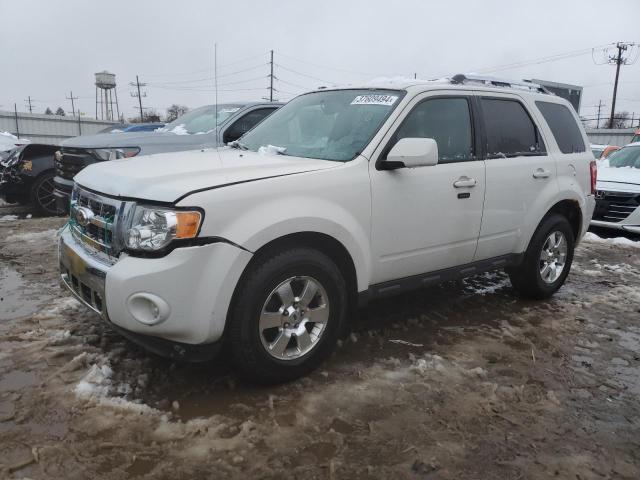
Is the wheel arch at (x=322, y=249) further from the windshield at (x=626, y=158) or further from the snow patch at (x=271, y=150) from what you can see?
the windshield at (x=626, y=158)

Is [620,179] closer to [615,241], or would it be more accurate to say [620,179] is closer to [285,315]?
[615,241]

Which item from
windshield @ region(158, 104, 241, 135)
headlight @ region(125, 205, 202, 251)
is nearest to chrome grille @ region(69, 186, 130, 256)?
headlight @ region(125, 205, 202, 251)

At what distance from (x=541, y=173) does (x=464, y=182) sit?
1081mm

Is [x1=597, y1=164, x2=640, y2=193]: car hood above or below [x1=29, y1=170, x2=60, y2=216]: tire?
above

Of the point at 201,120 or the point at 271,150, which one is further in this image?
the point at 201,120

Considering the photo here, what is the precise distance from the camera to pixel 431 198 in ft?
11.9

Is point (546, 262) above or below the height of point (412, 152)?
below

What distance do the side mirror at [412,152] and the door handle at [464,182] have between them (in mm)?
529

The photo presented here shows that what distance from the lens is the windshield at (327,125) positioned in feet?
11.5

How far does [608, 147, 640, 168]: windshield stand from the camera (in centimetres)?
944

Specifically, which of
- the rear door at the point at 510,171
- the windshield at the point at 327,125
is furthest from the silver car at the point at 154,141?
the rear door at the point at 510,171

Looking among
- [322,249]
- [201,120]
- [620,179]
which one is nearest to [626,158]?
[620,179]

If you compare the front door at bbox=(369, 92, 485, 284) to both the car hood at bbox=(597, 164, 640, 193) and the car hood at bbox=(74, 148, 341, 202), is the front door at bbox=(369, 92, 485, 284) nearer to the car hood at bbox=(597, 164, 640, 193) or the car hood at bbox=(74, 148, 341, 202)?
the car hood at bbox=(74, 148, 341, 202)

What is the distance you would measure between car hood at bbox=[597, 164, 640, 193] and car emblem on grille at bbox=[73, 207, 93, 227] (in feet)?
26.1
